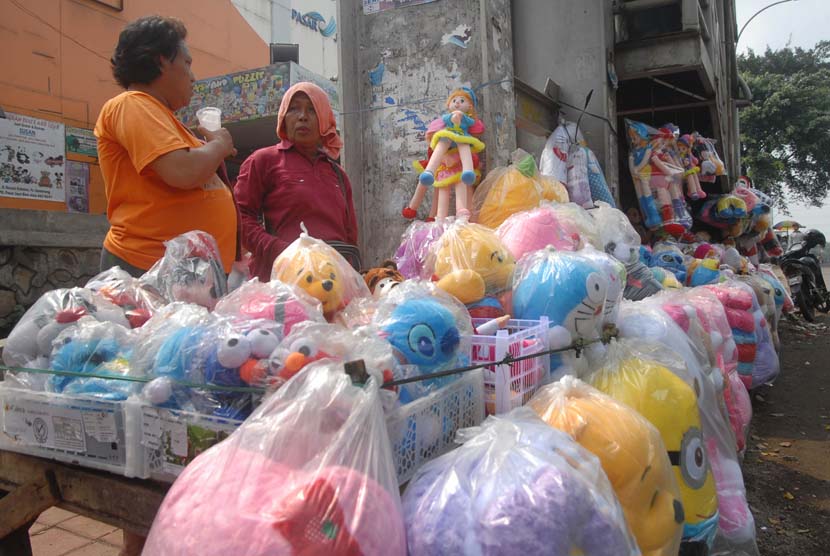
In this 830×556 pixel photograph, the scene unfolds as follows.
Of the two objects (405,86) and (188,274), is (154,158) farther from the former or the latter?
(405,86)

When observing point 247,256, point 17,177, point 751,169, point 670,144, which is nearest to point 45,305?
point 247,256

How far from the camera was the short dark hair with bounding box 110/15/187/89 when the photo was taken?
6.72ft

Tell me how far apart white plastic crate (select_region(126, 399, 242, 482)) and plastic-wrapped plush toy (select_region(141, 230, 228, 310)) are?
54 centimetres

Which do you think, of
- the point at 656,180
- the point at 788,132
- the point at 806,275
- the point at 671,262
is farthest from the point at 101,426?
the point at 788,132

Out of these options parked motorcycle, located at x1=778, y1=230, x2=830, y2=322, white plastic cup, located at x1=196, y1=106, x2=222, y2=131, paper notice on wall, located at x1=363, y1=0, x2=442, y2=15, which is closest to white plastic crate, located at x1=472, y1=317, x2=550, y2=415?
white plastic cup, located at x1=196, y1=106, x2=222, y2=131

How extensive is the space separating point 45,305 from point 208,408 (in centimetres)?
65

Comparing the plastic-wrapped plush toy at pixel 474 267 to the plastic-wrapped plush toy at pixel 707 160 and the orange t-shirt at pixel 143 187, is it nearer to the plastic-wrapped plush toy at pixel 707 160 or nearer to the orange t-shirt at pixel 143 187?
the orange t-shirt at pixel 143 187

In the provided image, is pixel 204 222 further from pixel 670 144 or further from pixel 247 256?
pixel 670 144

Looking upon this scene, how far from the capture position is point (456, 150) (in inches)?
130

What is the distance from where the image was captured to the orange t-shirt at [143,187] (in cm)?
187

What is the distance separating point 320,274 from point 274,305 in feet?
Answer: 1.00

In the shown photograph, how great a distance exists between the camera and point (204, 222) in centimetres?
206

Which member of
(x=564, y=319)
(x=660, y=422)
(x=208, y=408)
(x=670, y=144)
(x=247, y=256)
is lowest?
(x=660, y=422)

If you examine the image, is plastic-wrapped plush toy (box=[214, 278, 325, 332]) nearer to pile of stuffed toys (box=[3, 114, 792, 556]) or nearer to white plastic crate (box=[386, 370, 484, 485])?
pile of stuffed toys (box=[3, 114, 792, 556])
